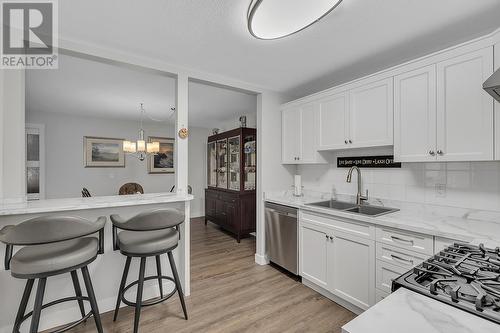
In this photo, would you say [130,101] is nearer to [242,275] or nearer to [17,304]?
[17,304]

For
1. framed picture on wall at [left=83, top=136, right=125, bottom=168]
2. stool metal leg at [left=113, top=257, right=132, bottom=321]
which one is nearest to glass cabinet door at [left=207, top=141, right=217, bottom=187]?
framed picture on wall at [left=83, top=136, right=125, bottom=168]

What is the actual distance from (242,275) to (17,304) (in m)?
2.04

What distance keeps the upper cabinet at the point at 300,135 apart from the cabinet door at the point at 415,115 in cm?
93

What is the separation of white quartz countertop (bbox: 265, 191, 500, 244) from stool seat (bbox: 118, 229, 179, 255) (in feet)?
4.87

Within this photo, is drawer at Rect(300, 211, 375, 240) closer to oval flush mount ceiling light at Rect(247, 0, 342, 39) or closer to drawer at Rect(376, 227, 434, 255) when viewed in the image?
drawer at Rect(376, 227, 434, 255)

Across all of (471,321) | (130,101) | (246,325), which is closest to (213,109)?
(130,101)

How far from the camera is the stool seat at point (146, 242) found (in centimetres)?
178

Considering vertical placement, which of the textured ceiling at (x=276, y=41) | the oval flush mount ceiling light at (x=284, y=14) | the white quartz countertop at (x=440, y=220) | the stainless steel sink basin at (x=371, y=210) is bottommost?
the stainless steel sink basin at (x=371, y=210)

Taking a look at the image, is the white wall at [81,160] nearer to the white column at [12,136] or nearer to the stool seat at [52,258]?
the white column at [12,136]

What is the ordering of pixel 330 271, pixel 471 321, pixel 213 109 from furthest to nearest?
pixel 213 109 < pixel 330 271 < pixel 471 321

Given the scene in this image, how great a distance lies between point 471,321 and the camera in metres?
0.63

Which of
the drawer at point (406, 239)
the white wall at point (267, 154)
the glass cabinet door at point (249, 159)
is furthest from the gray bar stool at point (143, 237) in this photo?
the glass cabinet door at point (249, 159)

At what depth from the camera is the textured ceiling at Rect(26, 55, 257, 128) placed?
286 centimetres

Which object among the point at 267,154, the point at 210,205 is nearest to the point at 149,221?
the point at 267,154
